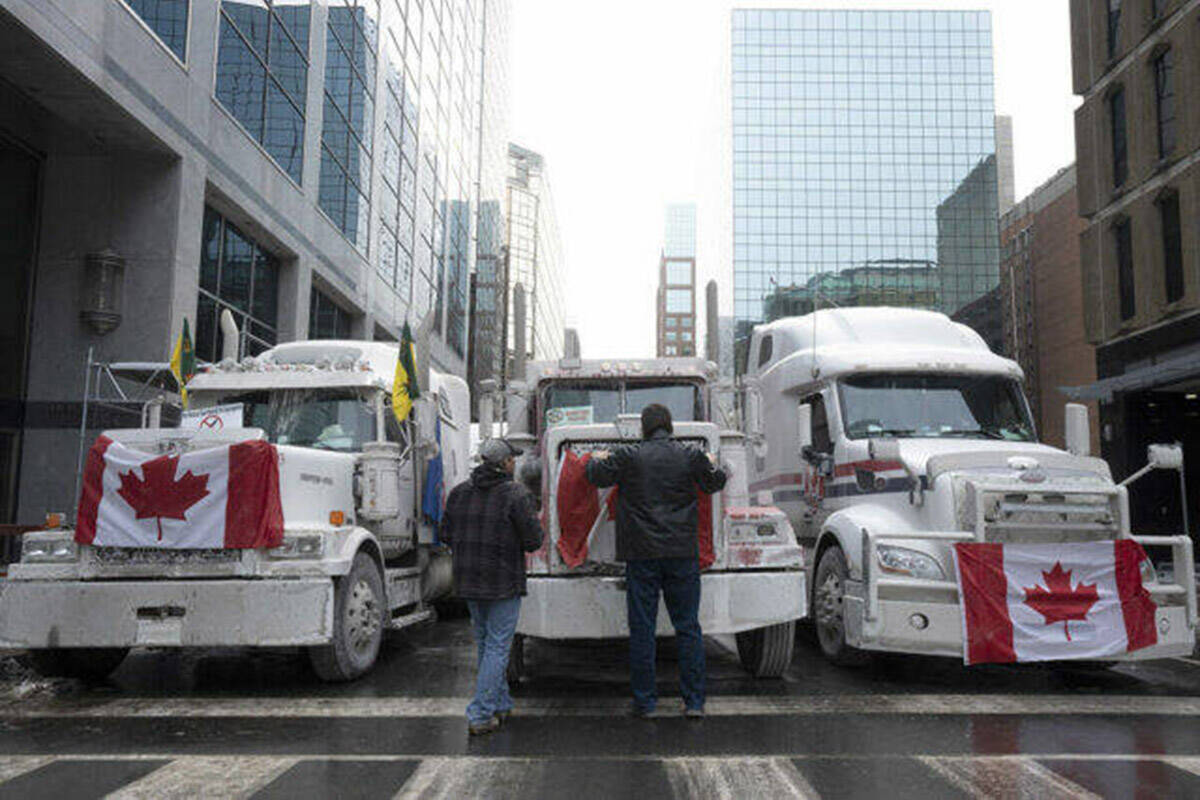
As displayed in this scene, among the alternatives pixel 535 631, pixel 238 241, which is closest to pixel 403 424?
pixel 535 631

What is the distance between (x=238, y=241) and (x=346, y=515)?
13.1 metres

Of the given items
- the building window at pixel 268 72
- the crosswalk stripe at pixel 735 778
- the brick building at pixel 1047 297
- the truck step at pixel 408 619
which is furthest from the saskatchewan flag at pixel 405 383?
the brick building at pixel 1047 297

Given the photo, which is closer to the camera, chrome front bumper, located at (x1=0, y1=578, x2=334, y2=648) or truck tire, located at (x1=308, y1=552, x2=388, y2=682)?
chrome front bumper, located at (x1=0, y1=578, x2=334, y2=648)

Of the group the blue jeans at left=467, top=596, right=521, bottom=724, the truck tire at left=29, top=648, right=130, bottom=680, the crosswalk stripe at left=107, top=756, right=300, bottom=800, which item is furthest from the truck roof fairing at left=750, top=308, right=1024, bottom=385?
the truck tire at left=29, top=648, right=130, bottom=680

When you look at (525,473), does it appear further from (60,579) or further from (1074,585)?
(1074,585)

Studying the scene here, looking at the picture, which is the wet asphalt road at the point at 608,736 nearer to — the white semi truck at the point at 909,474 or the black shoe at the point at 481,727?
the black shoe at the point at 481,727

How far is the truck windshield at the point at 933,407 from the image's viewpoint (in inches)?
344

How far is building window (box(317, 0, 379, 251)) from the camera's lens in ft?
78.5

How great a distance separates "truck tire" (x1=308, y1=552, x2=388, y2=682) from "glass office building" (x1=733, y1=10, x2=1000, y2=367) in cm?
8281

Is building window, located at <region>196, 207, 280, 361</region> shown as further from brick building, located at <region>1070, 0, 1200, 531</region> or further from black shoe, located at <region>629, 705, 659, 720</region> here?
brick building, located at <region>1070, 0, 1200, 531</region>

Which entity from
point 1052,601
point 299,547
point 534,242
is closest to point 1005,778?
point 1052,601

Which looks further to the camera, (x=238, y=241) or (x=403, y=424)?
→ (x=238, y=241)

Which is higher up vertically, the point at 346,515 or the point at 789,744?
the point at 346,515

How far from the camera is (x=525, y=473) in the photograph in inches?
292
